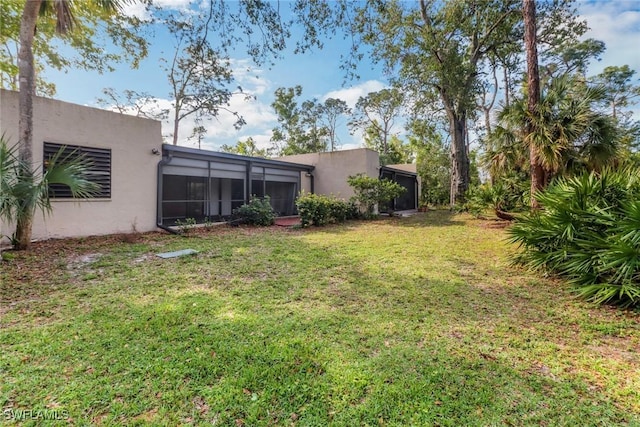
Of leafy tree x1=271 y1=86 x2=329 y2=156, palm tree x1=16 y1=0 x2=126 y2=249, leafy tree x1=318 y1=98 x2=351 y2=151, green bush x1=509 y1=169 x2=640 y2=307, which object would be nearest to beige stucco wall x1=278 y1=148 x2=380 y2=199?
green bush x1=509 y1=169 x2=640 y2=307

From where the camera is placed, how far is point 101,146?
7629mm

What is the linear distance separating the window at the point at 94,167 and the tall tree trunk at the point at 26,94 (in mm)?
1418

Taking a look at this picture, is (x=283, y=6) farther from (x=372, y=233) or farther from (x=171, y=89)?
(x=171, y=89)

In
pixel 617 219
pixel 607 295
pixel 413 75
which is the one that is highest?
pixel 413 75

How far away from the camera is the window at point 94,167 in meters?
6.94

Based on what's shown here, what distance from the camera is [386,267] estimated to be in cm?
543

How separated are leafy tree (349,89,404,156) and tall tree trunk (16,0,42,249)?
23764mm

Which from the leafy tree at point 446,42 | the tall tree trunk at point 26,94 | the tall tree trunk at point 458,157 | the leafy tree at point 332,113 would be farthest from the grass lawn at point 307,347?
the leafy tree at point 332,113

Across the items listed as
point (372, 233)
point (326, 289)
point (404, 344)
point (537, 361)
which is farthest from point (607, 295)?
point (372, 233)

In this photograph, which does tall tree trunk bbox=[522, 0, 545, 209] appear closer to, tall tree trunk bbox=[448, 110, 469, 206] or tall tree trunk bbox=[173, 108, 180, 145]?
→ tall tree trunk bbox=[448, 110, 469, 206]

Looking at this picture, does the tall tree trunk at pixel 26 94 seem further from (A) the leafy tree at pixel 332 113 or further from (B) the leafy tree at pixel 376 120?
(A) the leafy tree at pixel 332 113

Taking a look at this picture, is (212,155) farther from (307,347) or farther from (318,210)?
(307,347)

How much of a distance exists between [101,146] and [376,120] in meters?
25.1

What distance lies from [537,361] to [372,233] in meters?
6.81
